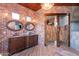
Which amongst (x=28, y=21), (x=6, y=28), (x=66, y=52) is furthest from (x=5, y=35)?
(x=66, y=52)

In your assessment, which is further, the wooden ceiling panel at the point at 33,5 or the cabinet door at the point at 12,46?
the wooden ceiling panel at the point at 33,5

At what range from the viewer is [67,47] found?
262cm

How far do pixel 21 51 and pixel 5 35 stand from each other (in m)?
0.48

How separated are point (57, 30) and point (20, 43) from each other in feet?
2.78

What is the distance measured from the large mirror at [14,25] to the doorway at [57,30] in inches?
23.1

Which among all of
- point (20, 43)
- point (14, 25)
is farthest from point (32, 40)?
point (14, 25)

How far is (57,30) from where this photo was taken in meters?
2.62

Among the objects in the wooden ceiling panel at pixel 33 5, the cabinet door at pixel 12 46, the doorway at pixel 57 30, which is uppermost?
the wooden ceiling panel at pixel 33 5

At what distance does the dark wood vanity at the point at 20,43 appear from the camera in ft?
8.16

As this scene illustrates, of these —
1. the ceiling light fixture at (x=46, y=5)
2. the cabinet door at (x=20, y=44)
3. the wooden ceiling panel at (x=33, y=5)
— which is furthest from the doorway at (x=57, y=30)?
the cabinet door at (x=20, y=44)

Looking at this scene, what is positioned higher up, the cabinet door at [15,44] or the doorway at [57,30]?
the doorway at [57,30]

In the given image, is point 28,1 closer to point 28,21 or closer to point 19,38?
point 28,21

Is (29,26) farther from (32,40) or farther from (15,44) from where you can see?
(15,44)

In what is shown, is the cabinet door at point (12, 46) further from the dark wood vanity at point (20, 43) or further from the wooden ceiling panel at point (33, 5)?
the wooden ceiling panel at point (33, 5)
